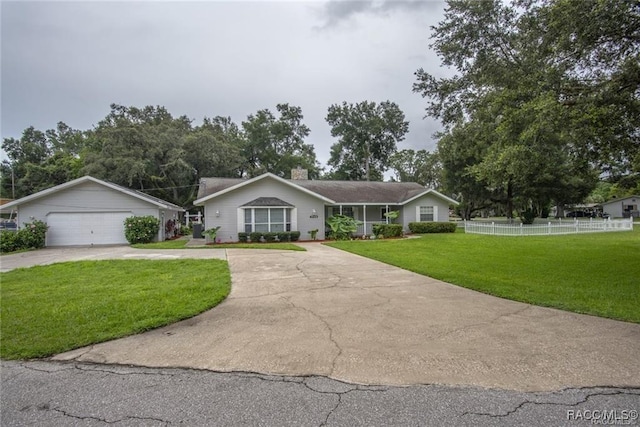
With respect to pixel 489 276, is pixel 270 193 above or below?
above

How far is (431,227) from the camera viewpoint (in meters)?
22.4

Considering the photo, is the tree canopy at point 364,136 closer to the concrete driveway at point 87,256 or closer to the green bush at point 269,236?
the green bush at point 269,236

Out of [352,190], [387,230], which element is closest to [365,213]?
[352,190]

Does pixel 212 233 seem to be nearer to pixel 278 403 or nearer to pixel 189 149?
pixel 278 403

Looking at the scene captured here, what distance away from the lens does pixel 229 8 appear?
11.8 m

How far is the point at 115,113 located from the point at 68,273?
37149mm

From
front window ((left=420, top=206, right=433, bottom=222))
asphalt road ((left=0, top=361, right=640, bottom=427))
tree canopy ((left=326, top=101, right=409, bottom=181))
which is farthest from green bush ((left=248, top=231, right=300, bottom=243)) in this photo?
tree canopy ((left=326, top=101, right=409, bottom=181))

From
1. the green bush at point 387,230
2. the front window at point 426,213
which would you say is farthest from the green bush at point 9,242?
the front window at point 426,213

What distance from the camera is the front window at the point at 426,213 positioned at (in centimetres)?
2297

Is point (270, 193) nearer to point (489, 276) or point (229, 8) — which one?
point (229, 8)

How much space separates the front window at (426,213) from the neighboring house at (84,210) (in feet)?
56.5

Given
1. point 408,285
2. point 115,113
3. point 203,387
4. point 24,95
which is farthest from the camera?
point 115,113

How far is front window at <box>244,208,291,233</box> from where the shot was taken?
18438 millimetres

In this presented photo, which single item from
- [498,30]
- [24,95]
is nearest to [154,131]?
[24,95]
